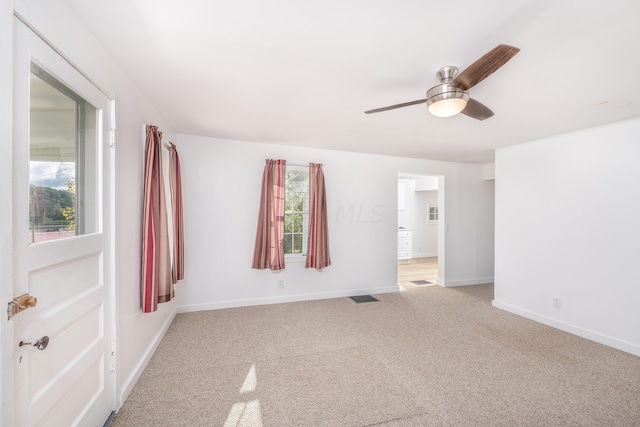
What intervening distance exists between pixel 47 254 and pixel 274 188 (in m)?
2.76

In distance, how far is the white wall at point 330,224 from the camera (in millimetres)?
3668

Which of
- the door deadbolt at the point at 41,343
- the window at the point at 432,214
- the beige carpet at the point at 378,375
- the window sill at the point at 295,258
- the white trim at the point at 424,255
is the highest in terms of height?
the window at the point at 432,214

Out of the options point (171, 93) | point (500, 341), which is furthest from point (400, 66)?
point (500, 341)

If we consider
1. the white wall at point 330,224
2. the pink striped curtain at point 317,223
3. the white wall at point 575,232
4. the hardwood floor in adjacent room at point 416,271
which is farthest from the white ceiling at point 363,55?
the hardwood floor in adjacent room at point 416,271

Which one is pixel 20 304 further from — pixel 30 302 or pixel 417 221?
pixel 417 221

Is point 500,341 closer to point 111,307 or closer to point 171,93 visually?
point 111,307

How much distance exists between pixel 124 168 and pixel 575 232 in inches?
180

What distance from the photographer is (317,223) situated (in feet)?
13.1

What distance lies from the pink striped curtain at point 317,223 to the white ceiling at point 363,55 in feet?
3.96

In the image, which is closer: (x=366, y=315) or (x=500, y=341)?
(x=500, y=341)

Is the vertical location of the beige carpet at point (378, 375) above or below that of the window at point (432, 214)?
below

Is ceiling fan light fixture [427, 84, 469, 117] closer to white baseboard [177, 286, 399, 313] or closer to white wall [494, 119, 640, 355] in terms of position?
white wall [494, 119, 640, 355]

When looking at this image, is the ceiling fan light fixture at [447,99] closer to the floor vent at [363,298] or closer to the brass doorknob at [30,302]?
the brass doorknob at [30,302]

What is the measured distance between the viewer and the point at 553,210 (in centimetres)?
332
